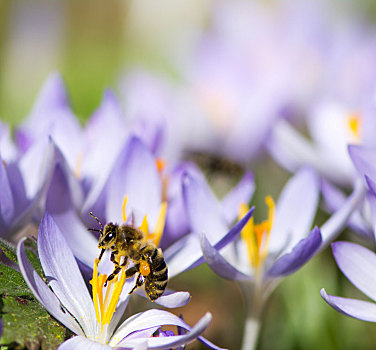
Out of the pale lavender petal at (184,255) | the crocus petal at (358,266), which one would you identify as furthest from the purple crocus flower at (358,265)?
the pale lavender petal at (184,255)

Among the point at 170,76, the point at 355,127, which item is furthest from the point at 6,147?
the point at 170,76

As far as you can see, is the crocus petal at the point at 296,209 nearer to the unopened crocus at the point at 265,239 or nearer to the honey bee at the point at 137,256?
the unopened crocus at the point at 265,239

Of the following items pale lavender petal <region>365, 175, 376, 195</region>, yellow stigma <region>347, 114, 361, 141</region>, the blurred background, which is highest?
pale lavender petal <region>365, 175, 376, 195</region>

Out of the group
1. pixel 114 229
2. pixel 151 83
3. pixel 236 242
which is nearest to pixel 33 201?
pixel 114 229

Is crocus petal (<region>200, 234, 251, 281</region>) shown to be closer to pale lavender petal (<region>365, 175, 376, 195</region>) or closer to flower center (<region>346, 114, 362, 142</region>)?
pale lavender petal (<region>365, 175, 376, 195</region>)

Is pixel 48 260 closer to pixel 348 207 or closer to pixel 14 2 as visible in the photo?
pixel 348 207

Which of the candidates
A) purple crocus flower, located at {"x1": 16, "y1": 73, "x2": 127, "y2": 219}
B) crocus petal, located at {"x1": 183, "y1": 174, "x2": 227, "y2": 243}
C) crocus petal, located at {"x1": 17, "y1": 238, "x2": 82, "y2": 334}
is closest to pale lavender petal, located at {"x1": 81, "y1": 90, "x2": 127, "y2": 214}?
purple crocus flower, located at {"x1": 16, "y1": 73, "x2": 127, "y2": 219}

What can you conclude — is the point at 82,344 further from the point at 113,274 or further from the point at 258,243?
the point at 258,243
